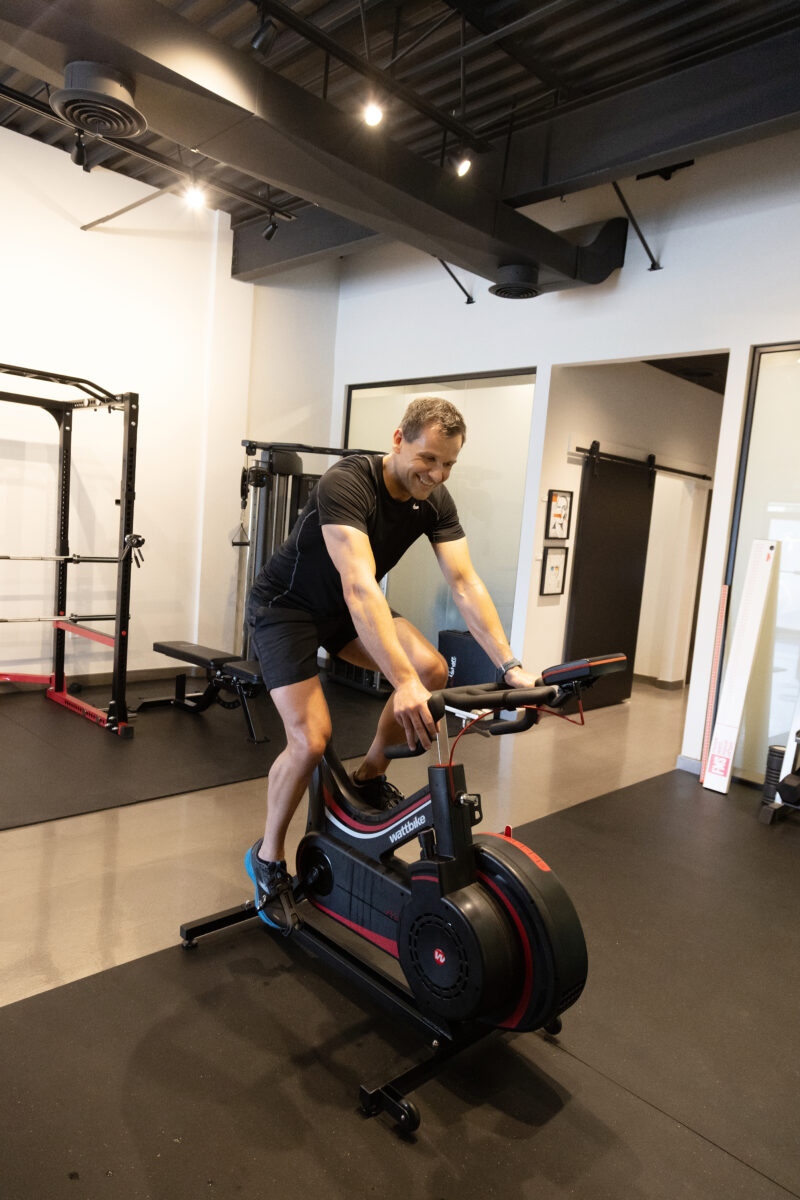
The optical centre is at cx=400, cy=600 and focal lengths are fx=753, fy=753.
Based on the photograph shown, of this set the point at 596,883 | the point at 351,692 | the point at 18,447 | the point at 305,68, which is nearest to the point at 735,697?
the point at 596,883

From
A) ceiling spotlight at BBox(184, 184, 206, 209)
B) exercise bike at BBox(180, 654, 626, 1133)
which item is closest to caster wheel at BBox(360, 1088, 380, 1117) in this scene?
exercise bike at BBox(180, 654, 626, 1133)

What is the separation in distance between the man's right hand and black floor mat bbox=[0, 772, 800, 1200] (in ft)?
2.72

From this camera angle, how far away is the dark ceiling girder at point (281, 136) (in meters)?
2.68

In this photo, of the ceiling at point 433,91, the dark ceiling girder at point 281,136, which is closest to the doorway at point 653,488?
the dark ceiling girder at point 281,136

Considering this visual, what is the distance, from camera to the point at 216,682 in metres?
4.75

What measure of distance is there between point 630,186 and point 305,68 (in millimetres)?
2226

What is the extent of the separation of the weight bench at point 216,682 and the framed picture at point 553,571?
2.17 m

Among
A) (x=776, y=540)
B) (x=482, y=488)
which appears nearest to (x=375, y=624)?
(x=776, y=540)

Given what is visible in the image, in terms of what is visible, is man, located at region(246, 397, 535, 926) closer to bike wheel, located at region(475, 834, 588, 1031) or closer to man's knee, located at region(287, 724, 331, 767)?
man's knee, located at region(287, 724, 331, 767)

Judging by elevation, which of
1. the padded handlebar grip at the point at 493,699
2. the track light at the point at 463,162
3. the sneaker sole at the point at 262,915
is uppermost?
the track light at the point at 463,162

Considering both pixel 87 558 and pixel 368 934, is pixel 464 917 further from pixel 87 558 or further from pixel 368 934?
pixel 87 558

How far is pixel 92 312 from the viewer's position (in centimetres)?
530

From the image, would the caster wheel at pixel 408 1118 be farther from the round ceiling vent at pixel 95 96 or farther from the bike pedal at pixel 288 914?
the round ceiling vent at pixel 95 96

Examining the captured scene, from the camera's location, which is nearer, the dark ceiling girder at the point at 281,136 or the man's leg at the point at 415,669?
the man's leg at the point at 415,669
